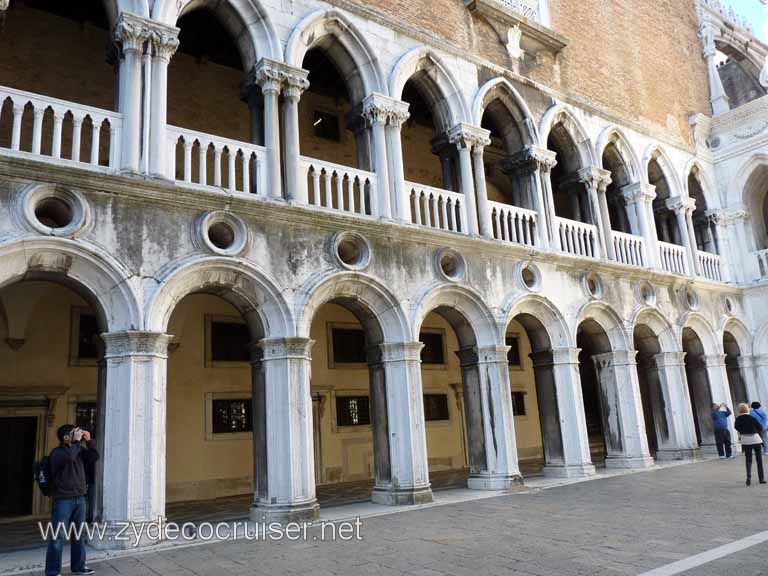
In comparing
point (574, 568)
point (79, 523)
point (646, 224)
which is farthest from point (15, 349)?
point (646, 224)

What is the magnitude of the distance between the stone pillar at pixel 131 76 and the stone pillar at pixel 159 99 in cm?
14

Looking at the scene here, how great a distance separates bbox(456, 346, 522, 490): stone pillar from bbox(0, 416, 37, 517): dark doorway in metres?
7.23

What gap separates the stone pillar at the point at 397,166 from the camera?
10664 millimetres

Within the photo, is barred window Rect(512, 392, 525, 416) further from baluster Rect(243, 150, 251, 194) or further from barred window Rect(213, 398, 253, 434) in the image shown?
baluster Rect(243, 150, 251, 194)

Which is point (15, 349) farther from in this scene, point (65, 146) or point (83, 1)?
point (83, 1)

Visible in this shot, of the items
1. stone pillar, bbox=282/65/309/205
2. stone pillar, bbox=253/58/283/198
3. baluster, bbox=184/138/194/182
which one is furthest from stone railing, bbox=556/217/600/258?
baluster, bbox=184/138/194/182

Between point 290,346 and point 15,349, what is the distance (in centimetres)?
509

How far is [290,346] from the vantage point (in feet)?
28.6

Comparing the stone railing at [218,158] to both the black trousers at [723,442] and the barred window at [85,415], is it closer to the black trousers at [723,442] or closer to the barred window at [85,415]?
the barred window at [85,415]

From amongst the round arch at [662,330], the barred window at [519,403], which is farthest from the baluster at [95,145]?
the barred window at [519,403]

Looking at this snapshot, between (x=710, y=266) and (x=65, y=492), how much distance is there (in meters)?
16.4

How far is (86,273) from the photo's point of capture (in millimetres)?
7566

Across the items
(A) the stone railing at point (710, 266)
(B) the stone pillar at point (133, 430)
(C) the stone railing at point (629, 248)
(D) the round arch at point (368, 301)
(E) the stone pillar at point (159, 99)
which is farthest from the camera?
(A) the stone railing at point (710, 266)

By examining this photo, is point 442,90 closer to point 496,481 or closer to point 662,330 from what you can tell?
point 496,481
